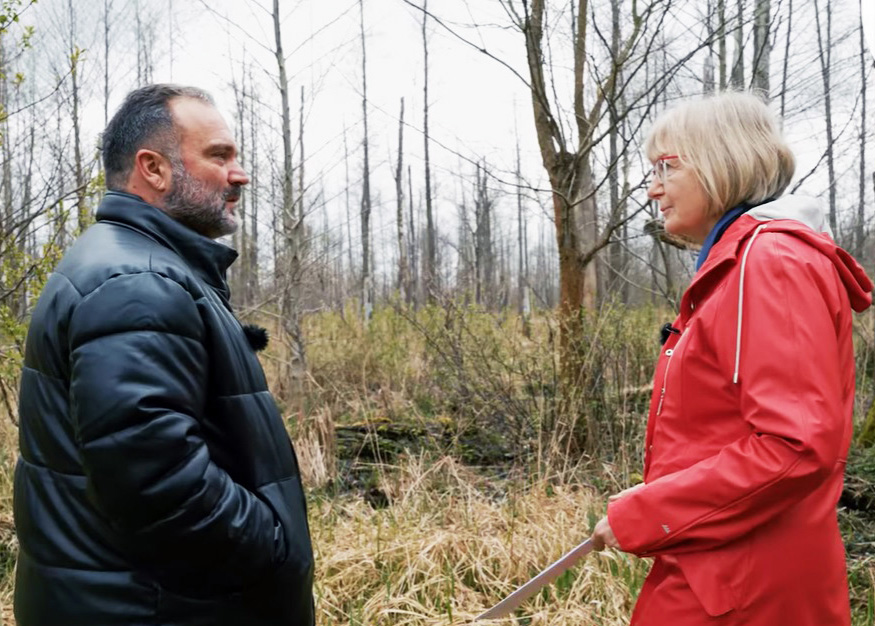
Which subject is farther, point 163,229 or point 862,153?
point 862,153

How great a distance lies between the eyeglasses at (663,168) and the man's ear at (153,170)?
1.09 meters

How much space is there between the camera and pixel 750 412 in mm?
1182

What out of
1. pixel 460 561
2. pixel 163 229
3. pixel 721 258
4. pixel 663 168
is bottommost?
pixel 460 561

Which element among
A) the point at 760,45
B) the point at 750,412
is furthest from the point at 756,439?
the point at 760,45

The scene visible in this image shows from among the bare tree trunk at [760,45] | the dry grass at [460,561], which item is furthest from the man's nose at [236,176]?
the dry grass at [460,561]

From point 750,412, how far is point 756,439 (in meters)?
0.05

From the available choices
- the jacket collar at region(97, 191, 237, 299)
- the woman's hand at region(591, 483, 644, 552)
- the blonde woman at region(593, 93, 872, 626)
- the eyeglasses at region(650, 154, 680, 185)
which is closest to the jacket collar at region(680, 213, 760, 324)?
the blonde woman at region(593, 93, 872, 626)

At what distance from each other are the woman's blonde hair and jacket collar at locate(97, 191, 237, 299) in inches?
40.7

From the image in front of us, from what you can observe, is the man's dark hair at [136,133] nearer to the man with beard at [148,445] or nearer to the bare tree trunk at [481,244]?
the man with beard at [148,445]

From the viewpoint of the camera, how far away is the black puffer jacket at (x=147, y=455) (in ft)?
4.03

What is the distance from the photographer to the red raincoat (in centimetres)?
116

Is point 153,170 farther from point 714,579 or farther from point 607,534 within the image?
point 714,579

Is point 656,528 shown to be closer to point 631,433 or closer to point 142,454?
point 142,454

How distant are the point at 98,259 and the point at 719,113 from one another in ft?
4.22
